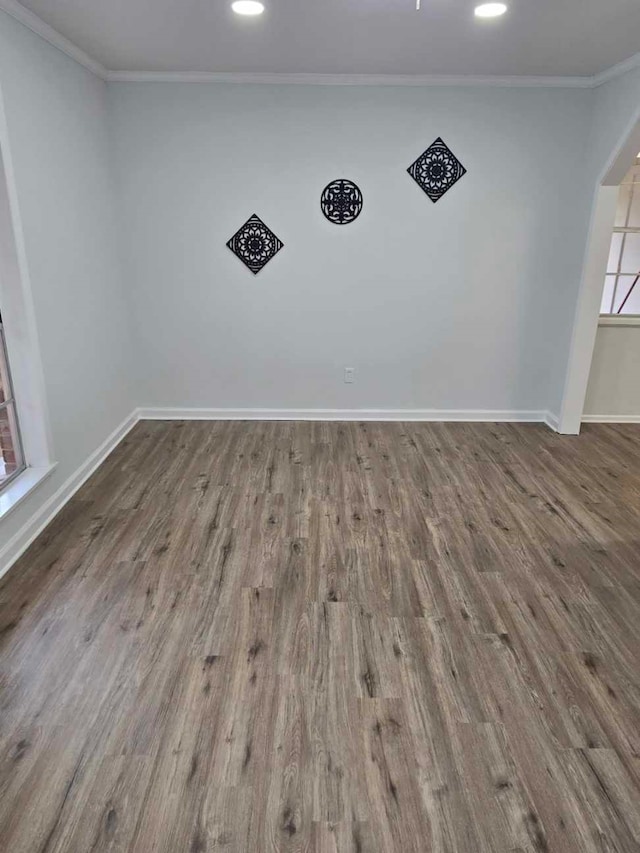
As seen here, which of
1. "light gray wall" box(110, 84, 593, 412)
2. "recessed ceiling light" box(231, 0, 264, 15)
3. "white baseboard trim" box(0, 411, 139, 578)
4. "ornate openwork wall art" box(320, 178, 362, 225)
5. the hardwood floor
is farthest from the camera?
"ornate openwork wall art" box(320, 178, 362, 225)

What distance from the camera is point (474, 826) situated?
5.21 ft

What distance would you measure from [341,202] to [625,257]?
2.20m

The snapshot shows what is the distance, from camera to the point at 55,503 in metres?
3.20

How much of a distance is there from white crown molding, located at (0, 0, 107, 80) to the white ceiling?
47 mm

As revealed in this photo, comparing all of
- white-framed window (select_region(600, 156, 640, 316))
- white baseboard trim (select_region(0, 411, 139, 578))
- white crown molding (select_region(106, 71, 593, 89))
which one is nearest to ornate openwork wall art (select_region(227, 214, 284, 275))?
white crown molding (select_region(106, 71, 593, 89))

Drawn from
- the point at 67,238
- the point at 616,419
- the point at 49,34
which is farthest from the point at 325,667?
the point at 616,419

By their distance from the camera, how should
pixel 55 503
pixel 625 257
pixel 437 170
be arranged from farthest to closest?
pixel 625 257 → pixel 437 170 → pixel 55 503

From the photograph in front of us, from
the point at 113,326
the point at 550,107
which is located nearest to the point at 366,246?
the point at 550,107

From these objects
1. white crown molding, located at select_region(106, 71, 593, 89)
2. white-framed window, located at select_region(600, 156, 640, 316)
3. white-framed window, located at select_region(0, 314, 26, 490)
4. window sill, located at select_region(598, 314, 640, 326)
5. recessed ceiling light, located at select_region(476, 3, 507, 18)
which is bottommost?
white-framed window, located at select_region(0, 314, 26, 490)

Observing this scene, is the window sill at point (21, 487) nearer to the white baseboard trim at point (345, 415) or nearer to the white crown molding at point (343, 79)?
the white baseboard trim at point (345, 415)

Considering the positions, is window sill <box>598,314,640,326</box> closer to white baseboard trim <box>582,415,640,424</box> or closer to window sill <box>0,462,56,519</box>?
white baseboard trim <box>582,415,640,424</box>

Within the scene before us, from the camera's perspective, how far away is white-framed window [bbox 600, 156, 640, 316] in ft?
14.0

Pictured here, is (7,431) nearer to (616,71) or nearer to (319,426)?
(319,426)

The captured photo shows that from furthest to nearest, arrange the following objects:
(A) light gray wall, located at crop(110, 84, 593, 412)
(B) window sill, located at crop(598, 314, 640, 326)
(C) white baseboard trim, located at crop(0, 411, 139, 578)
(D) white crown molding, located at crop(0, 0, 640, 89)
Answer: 1. (B) window sill, located at crop(598, 314, 640, 326)
2. (A) light gray wall, located at crop(110, 84, 593, 412)
3. (D) white crown molding, located at crop(0, 0, 640, 89)
4. (C) white baseboard trim, located at crop(0, 411, 139, 578)
